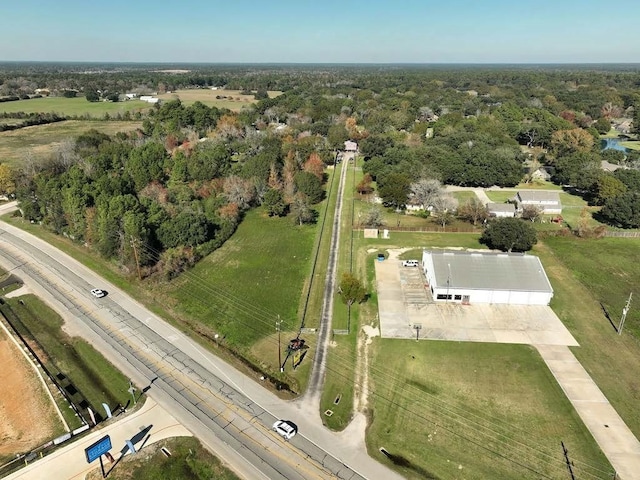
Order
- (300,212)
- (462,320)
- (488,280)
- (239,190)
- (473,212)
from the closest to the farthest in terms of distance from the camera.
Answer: (462,320), (488,280), (473,212), (300,212), (239,190)

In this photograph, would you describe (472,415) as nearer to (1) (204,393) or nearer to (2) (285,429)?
(2) (285,429)

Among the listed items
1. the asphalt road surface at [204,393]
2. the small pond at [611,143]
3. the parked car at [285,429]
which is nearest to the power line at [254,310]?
the asphalt road surface at [204,393]

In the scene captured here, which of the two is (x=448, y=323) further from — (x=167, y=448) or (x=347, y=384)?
(x=167, y=448)

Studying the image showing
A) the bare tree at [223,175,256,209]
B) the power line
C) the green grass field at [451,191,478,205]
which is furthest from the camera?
the green grass field at [451,191,478,205]

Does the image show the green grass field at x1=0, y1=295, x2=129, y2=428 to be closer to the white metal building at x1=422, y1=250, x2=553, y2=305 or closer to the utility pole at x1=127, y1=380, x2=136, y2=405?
the utility pole at x1=127, y1=380, x2=136, y2=405

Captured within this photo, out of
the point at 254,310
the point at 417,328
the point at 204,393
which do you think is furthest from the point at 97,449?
the point at 417,328

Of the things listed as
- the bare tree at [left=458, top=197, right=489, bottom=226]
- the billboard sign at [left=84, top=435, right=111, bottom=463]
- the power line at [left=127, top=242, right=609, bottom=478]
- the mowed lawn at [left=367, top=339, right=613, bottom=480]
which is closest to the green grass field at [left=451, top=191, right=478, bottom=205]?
the bare tree at [left=458, top=197, right=489, bottom=226]

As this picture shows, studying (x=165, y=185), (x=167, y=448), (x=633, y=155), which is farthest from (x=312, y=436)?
(x=633, y=155)
